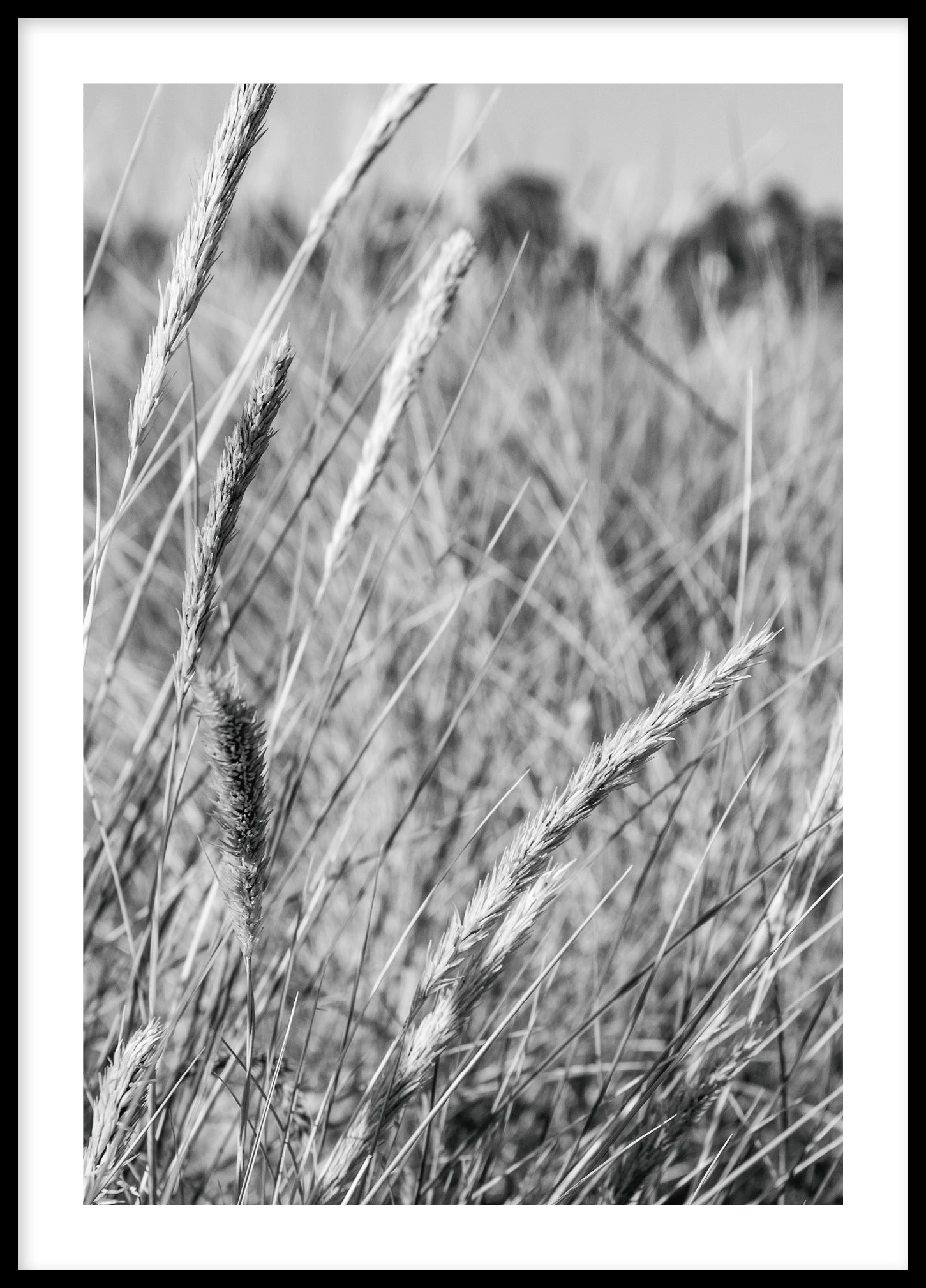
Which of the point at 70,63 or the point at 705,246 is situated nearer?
the point at 70,63

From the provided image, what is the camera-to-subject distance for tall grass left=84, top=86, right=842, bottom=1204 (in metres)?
0.46

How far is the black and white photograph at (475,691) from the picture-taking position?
0.51 m

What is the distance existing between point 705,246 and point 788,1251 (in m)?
1.05

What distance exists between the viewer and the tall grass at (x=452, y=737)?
0.46 m

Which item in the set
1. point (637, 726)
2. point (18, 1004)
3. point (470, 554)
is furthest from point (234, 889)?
point (470, 554)

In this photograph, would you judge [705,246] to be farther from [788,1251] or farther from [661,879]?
[788,1251]

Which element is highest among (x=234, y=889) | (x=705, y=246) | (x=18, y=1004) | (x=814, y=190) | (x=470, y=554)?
(x=705, y=246)

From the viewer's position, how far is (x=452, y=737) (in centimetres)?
90

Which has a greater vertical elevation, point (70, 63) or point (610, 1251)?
point (70, 63)

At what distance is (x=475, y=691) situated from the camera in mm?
828

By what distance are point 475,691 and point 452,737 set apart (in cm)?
9

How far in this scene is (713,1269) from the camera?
61 centimetres

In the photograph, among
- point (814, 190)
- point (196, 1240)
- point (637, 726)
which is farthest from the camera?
point (814, 190)

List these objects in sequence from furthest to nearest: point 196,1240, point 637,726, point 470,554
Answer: point 470,554 < point 196,1240 < point 637,726
